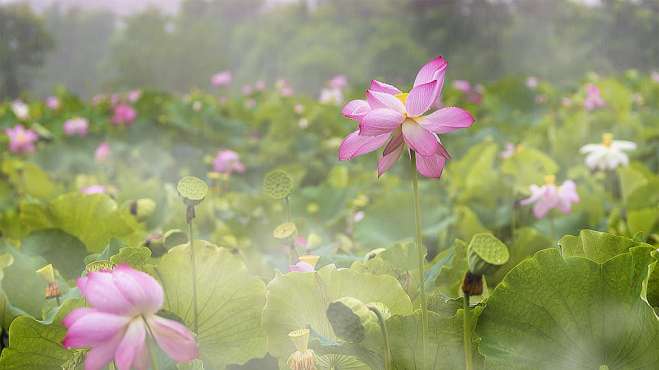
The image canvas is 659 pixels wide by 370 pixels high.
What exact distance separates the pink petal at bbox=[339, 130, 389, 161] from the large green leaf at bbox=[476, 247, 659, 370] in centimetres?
→ 14

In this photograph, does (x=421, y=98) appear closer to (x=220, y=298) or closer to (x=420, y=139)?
(x=420, y=139)

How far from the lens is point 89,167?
2.95m

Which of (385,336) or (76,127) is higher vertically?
(76,127)

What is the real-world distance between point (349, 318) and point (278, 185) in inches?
9.0

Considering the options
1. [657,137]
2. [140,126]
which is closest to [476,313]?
[657,137]

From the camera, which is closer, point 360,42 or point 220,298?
point 220,298

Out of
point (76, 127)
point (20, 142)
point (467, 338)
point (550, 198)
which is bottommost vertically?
point (467, 338)

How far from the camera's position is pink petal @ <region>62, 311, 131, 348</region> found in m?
0.47

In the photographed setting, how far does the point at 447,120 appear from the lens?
24.4 inches

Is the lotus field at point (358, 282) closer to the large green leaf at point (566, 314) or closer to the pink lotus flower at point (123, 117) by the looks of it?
the large green leaf at point (566, 314)

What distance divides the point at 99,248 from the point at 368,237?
494 mm

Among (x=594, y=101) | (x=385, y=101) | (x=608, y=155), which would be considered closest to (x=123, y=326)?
(x=385, y=101)

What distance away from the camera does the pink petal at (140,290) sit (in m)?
0.48

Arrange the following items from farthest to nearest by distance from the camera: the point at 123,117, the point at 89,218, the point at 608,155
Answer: the point at 123,117, the point at 608,155, the point at 89,218
